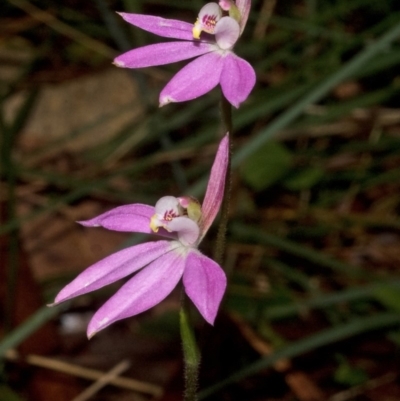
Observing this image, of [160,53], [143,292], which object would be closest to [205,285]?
[143,292]

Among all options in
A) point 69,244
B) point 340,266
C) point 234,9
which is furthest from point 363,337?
point 234,9

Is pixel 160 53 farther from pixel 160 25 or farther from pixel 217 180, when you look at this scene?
pixel 217 180

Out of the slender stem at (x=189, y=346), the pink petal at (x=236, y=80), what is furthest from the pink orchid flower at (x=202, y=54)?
the slender stem at (x=189, y=346)

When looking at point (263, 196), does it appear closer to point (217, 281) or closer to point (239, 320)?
point (239, 320)

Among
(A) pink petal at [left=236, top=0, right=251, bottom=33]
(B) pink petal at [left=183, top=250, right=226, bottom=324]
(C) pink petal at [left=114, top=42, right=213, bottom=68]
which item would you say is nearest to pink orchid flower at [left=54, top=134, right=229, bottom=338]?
(B) pink petal at [left=183, top=250, right=226, bottom=324]

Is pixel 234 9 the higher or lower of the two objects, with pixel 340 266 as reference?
higher

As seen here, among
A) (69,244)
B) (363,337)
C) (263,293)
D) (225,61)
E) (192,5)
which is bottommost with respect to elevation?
(363,337)
